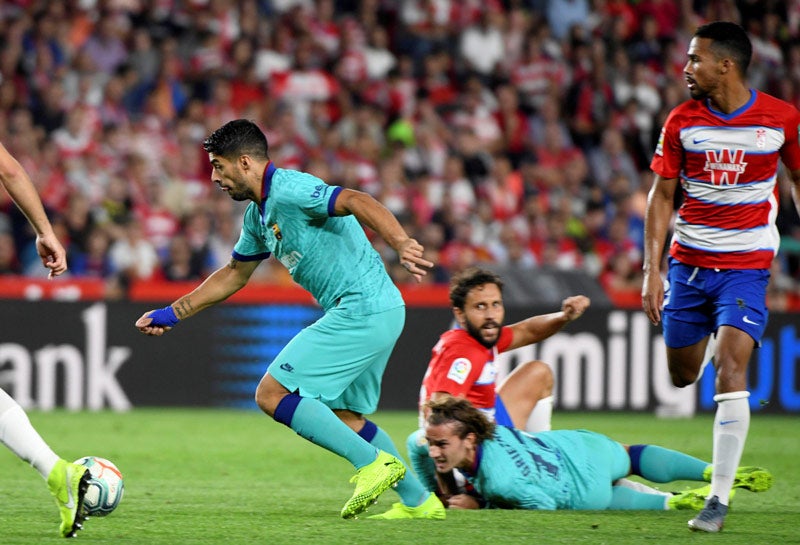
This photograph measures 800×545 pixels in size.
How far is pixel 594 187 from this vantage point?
15.9 m

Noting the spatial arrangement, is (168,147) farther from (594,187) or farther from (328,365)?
(328,365)

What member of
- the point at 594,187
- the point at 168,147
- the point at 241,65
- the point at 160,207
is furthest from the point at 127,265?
the point at 594,187

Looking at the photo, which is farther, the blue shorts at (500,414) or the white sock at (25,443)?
the blue shorts at (500,414)

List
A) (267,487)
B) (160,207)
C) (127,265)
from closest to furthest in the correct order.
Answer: (267,487), (127,265), (160,207)

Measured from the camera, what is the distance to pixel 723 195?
19.7 ft

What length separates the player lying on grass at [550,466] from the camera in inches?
231

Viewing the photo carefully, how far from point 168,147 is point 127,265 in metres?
2.03

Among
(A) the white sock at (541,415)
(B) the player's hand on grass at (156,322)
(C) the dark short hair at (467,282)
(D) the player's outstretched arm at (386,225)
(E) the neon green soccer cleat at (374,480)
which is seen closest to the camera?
(D) the player's outstretched arm at (386,225)

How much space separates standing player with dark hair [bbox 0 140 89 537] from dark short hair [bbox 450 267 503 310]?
207 centimetres

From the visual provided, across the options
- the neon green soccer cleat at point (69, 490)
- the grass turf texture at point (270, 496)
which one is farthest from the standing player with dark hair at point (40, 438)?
the grass turf texture at point (270, 496)

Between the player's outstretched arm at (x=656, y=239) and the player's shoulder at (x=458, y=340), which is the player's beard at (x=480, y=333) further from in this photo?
the player's outstretched arm at (x=656, y=239)

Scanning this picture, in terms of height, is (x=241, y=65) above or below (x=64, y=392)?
above

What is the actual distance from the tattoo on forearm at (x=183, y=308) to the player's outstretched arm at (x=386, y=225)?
1027 millimetres

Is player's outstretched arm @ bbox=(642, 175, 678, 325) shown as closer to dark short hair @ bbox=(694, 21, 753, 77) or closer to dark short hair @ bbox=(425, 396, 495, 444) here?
dark short hair @ bbox=(694, 21, 753, 77)
